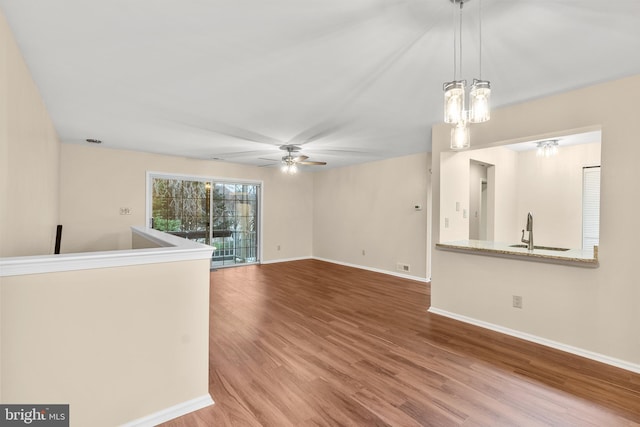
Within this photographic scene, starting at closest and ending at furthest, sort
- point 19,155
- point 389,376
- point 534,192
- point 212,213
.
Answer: point 19,155
point 389,376
point 534,192
point 212,213

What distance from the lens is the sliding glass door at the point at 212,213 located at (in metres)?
5.64

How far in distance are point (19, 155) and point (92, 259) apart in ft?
3.75

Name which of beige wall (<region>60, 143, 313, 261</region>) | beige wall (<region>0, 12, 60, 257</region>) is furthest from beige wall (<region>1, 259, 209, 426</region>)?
beige wall (<region>60, 143, 313, 261</region>)

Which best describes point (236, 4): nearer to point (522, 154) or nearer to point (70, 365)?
point (70, 365)

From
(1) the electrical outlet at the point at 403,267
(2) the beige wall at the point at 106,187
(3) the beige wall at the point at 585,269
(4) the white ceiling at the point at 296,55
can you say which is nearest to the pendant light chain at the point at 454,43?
(4) the white ceiling at the point at 296,55

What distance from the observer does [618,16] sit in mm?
1586

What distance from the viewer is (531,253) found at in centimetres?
289

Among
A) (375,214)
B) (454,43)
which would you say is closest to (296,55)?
(454,43)

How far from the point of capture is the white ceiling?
155cm

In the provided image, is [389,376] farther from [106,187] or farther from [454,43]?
[106,187]

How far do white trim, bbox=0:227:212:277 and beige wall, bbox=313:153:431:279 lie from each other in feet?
14.2

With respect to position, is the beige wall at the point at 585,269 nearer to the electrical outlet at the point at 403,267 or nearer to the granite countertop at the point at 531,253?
the granite countertop at the point at 531,253

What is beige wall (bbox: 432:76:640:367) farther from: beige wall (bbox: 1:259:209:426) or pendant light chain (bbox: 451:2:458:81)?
beige wall (bbox: 1:259:209:426)

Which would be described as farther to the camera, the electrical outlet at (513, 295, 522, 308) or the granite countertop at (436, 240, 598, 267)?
the electrical outlet at (513, 295, 522, 308)
